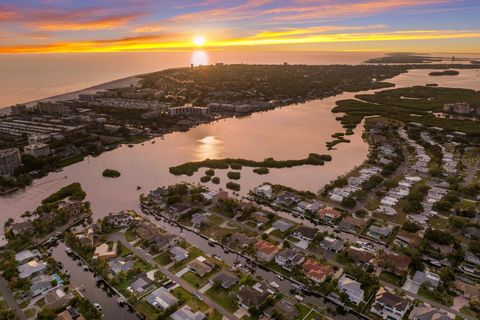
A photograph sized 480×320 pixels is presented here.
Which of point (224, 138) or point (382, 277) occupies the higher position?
point (224, 138)

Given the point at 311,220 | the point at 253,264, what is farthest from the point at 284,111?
the point at 253,264

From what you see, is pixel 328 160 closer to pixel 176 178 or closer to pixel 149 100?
pixel 176 178

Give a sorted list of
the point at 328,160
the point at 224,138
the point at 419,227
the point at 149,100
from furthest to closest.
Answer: the point at 149,100 < the point at 224,138 < the point at 328,160 < the point at 419,227

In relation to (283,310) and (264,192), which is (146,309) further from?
(264,192)

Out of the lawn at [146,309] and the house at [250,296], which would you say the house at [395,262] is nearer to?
the house at [250,296]

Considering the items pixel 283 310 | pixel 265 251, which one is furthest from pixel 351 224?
pixel 283 310

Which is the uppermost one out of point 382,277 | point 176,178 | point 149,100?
point 149,100

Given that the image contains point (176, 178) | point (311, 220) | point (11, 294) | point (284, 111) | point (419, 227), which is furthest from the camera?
point (284, 111)
